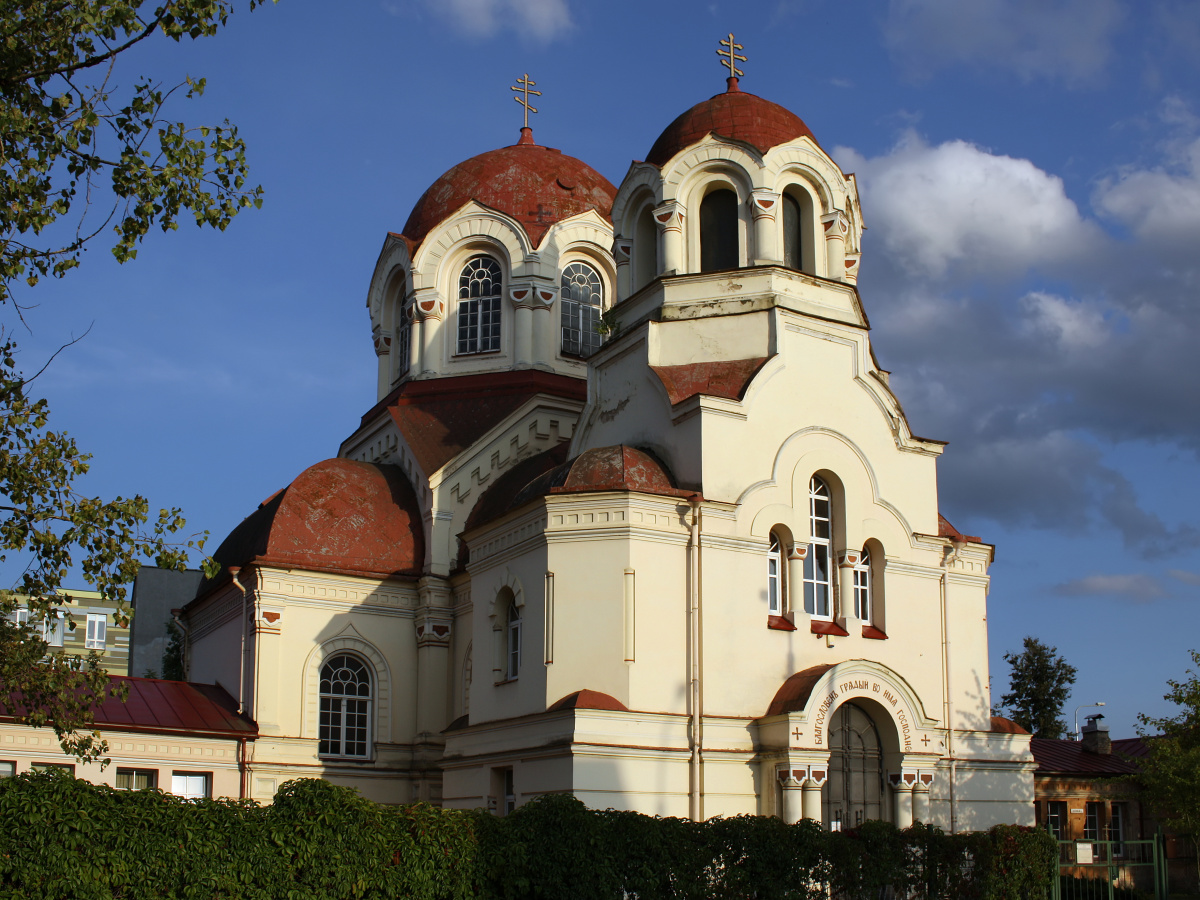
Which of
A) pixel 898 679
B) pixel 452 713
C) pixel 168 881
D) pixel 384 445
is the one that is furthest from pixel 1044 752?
pixel 168 881

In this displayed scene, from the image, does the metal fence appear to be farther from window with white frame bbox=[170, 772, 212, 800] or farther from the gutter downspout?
the gutter downspout

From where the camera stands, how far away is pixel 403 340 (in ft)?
96.2

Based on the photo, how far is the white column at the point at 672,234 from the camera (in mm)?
21984

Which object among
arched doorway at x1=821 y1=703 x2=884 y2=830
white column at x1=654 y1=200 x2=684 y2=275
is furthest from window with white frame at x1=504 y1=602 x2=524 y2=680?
white column at x1=654 y1=200 x2=684 y2=275

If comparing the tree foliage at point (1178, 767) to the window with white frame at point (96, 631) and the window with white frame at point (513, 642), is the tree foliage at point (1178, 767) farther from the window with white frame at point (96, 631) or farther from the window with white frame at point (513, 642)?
the window with white frame at point (96, 631)

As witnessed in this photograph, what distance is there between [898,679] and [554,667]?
5133mm

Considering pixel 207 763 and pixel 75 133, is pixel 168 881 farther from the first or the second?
pixel 207 763

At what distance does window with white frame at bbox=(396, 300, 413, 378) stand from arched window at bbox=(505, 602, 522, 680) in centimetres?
940

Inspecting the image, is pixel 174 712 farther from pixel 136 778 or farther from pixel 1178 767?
pixel 1178 767

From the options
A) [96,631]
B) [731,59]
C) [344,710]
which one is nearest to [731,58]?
[731,59]

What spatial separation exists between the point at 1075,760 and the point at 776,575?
13.3 metres

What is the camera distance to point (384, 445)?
27.3 meters

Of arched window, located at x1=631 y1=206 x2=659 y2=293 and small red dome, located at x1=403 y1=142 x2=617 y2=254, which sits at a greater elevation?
small red dome, located at x1=403 y1=142 x2=617 y2=254

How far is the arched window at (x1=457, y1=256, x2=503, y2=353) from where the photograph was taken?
27.9 metres
